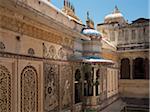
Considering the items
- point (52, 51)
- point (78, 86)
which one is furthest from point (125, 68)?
point (52, 51)

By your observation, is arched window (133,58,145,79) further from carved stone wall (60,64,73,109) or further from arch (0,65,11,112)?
arch (0,65,11,112)

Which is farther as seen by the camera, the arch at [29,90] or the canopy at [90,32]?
the canopy at [90,32]

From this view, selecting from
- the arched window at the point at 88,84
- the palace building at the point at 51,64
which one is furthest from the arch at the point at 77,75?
the arched window at the point at 88,84

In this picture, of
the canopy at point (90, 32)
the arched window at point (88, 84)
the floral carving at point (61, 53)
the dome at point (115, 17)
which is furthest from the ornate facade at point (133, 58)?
the floral carving at point (61, 53)

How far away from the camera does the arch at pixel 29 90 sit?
461 cm

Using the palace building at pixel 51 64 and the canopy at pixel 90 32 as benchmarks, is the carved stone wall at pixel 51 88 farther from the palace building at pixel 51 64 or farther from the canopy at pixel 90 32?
the canopy at pixel 90 32

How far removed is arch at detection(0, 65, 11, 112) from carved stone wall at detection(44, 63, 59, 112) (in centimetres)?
149

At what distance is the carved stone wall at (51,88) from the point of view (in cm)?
561

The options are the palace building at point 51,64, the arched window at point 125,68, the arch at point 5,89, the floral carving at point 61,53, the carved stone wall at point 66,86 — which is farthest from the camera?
the arched window at point 125,68

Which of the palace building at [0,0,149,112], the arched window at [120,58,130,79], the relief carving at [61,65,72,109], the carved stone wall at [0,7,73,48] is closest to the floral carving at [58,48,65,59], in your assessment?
the palace building at [0,0,149,112]

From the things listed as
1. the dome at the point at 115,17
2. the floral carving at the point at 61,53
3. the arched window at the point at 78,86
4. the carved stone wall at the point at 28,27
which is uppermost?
the dome at the point at 115,17

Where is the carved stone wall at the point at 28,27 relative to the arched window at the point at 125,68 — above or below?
above

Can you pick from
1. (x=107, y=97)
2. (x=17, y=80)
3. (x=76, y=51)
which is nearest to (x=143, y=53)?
(x=107, y=97)

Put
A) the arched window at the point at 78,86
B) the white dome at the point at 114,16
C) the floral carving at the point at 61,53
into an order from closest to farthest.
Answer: the floral carving at the point at 61,53, the arched window at the point at 78,86, the white dome at the point at 114,16
